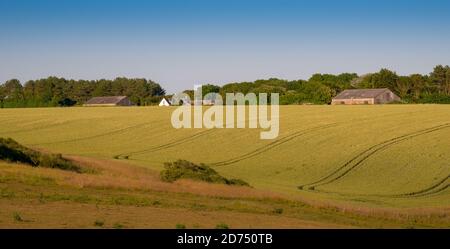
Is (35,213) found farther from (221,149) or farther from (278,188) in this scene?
(221,149)

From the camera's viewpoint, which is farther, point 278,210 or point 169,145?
point 169,145

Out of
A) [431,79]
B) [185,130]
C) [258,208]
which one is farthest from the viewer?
[431,79]

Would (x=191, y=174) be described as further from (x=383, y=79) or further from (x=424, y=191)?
(x=383, y=79)

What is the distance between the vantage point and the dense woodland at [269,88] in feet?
401

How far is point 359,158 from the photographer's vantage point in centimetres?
4581

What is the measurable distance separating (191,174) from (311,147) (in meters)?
18.8

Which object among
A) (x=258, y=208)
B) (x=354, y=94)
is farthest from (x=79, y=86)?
(x=258, y=208)

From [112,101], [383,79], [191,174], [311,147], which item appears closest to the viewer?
Answer: [191,174]

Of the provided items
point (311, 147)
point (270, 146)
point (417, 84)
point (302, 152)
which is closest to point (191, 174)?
point (302, 152)

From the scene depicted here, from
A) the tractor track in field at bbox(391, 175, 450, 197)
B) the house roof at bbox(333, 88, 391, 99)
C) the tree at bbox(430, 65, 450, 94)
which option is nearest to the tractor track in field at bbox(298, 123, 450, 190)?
the tractor track in field at bbox(391, 175, 450, 197)

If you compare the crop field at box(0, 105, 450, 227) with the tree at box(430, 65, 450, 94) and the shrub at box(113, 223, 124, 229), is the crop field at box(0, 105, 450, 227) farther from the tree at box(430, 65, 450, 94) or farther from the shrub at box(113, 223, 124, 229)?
the tree at box(430, 65, 450, 94)

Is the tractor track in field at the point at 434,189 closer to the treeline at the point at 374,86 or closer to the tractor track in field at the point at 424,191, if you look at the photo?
the tractor track in field at the point at 424,191

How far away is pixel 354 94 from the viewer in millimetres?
117562
